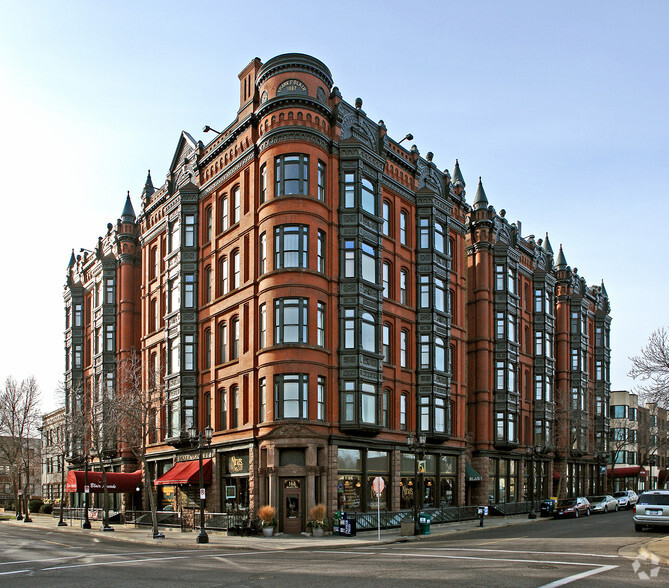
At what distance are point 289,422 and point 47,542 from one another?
42.4 feet

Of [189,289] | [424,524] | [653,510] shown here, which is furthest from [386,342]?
[653,510]

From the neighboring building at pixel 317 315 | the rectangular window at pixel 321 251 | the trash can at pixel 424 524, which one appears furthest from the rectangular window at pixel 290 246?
the trash can at pixel 424 524

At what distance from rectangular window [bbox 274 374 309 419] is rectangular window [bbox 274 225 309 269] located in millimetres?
5928

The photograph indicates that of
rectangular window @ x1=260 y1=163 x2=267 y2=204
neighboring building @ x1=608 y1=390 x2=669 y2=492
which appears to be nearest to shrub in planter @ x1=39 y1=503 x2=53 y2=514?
rectangular window @ x1=260 y1=163 x2=267 y2=204

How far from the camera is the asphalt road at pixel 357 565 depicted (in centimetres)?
1745

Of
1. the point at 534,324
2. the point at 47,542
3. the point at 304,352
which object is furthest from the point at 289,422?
the point at 534,324

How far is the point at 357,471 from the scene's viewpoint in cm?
3994

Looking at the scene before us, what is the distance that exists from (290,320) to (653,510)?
19267 mm

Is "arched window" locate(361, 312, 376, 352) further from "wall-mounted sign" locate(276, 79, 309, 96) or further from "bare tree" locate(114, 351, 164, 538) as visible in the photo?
"wall-mounted sign" locate(276, 79, 309, 96)

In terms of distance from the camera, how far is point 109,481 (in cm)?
5112

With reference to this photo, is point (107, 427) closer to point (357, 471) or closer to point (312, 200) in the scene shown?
point (357, 471)

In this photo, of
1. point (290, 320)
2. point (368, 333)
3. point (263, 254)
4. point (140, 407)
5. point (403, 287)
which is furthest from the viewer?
point (403, 287)

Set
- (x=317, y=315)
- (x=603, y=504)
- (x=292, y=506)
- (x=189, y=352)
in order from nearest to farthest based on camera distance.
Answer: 1. (x=292, y=506)
2. (x=317, y=315)
3. (x=189, y=352)
4. (x=603, y=504)

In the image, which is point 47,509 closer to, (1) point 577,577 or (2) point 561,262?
(2) point 561,262
